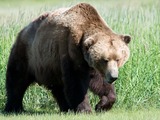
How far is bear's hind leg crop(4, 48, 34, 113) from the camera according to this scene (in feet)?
35.8

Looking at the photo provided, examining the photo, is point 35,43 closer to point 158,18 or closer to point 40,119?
point 40,119

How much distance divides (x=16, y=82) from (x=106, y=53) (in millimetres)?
2393

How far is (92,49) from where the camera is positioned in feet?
30.6

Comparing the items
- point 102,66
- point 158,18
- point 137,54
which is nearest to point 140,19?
point 158,18

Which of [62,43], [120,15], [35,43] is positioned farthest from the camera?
[120,15]

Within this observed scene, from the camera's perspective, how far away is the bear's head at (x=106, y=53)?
9172 millimetres

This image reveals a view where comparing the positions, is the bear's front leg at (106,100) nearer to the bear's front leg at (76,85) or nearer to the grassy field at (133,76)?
the bear's front leg at (76,85)

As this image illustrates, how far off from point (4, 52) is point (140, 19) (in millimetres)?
2822

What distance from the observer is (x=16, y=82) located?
11031 millimetres

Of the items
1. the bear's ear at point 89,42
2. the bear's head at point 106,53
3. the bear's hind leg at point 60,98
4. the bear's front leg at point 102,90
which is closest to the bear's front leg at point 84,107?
the bear's front leg at point 102,90

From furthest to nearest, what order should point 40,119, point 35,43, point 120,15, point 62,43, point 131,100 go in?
1. point 120,15
2. point 131,100
3. point 35,43
4. point 62,43
5. point 40,119

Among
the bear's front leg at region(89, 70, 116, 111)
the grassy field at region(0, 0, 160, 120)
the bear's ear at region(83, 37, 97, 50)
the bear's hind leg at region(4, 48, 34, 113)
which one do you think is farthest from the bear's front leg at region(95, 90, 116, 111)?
the bear's hind leg at region(4, 48, 34, 113)

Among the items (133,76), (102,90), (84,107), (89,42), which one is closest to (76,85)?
(84,107)

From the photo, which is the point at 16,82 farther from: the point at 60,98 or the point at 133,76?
the point at 133,76
